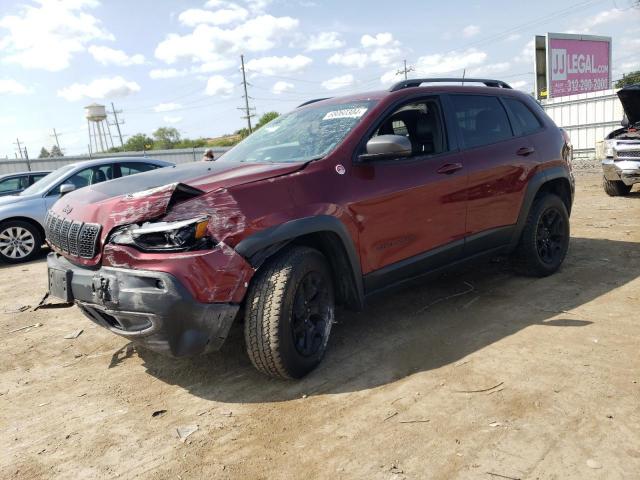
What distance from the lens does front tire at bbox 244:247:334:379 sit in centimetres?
283

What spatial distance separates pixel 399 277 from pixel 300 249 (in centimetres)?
92

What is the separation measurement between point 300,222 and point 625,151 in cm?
840

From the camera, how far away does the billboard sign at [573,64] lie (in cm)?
2667

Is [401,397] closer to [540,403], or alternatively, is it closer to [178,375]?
[540,403]

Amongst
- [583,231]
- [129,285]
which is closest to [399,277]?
[129,285]

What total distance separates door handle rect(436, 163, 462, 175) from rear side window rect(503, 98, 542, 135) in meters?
1.08

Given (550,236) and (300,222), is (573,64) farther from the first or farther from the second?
(300,222)

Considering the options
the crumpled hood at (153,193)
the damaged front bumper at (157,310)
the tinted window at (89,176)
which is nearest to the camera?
the damaged front bumper at (157,310)

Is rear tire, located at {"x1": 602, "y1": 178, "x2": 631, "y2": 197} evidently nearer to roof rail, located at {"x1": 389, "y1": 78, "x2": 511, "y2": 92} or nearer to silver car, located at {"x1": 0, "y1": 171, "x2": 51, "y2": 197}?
roof rail, located at {"x1": 389, "y1": 78, "x2": 511, "y2": 92}

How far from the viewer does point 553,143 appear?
16.2 ft

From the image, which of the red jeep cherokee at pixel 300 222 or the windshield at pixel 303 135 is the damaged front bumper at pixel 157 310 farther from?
the windshield at pixel 303 135

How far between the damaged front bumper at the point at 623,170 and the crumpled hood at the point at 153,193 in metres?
8.14

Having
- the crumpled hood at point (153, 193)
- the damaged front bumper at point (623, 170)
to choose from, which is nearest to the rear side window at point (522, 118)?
the crumpled hood at point (153, 193)

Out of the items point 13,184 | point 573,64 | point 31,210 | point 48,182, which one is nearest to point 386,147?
point 31,210
